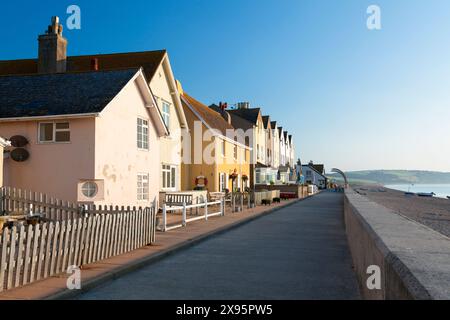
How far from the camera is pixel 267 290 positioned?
22.9 feet

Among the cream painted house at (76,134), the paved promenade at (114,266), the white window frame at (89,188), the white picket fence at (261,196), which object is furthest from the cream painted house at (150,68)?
the paved promenade at (114,266)

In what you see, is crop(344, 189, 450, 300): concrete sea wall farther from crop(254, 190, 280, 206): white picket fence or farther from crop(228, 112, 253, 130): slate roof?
crop(228, 112, 253, 130): slate roof

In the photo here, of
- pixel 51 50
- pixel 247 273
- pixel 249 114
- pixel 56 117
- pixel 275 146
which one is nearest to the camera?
pixel 247 273

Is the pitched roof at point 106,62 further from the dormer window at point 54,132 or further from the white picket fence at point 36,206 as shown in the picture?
the white picket fence at point 36,206

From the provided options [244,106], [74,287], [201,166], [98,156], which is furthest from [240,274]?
[244,106]

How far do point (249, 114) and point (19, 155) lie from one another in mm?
42621

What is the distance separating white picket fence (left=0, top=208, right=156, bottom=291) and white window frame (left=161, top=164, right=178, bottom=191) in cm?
1425

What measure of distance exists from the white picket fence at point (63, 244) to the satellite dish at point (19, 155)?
876 centimetres

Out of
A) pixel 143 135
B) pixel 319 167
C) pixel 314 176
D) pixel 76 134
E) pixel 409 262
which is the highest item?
pixel 319 167

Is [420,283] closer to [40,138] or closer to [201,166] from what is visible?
[40,138]

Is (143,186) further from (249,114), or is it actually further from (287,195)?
(249,114)

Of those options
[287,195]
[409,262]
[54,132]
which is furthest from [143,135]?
[287,195]

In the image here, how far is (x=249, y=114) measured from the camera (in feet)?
189

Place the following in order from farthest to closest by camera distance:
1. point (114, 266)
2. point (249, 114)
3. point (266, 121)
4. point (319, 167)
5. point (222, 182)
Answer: point (319, 167), point (266, 121), point (249, 114), point (222, 182), point (114, 266)
